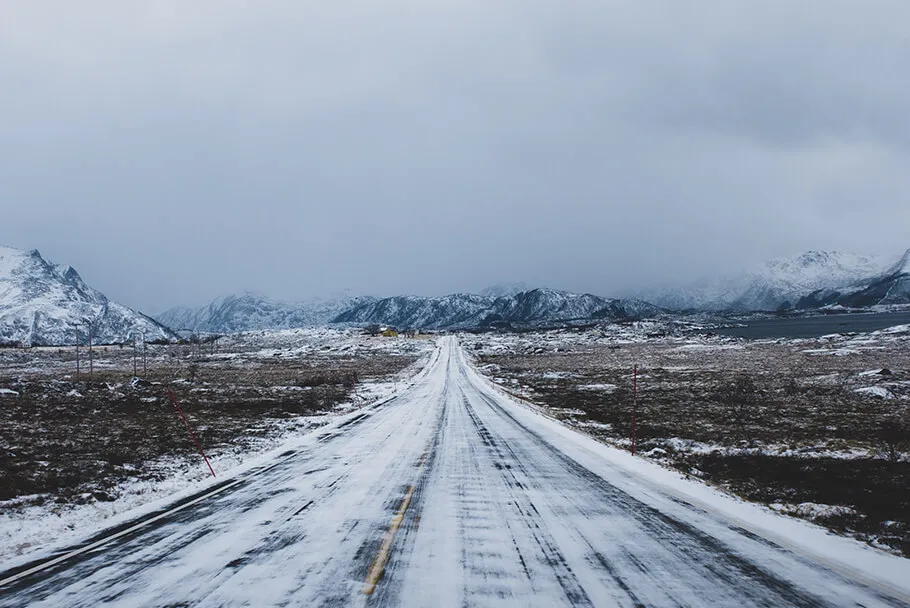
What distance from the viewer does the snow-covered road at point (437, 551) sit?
5883 mm

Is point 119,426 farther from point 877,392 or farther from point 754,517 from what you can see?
point 877,392

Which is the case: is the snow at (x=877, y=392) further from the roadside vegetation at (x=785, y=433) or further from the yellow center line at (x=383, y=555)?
the yellow center line at (x=383, y=555)

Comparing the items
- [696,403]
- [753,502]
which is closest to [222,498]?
[753,502]

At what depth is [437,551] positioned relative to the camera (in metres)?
7.13

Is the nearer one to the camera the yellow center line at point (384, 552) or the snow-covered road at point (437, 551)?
the snow-covered road at point (437, 551)

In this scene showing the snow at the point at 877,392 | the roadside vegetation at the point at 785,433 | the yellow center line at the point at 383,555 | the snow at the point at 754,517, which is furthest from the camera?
the snow at the point at 877,392

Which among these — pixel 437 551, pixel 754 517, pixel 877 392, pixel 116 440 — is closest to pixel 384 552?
pixel 437 551

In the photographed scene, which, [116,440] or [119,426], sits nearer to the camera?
[116,440]

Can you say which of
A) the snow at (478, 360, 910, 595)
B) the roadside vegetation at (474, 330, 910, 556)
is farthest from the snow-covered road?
the roadside vegetation at (474, 330, 910, 556)

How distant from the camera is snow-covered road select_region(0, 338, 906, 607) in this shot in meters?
5.88

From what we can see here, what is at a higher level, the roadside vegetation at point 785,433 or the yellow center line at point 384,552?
the yellow center line at point 384,552

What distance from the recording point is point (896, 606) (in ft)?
18.4

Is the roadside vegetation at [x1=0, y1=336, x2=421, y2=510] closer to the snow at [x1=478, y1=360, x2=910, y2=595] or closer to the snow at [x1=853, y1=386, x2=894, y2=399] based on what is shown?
the snow at [x1=478, y1=360, x2=910, y2=595]

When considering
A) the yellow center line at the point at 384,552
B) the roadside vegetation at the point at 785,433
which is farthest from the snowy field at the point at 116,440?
the roadside vegetation at the point at 785,433
